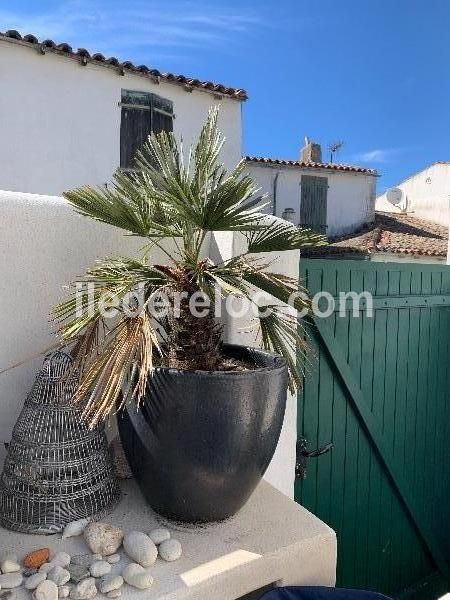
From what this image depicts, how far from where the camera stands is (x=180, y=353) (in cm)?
171

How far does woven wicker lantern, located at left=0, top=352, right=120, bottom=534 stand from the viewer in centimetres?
160

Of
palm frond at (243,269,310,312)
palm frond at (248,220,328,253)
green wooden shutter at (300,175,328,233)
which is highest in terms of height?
green wooden shutter at (300,175,328,233)

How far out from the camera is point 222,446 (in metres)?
1.53

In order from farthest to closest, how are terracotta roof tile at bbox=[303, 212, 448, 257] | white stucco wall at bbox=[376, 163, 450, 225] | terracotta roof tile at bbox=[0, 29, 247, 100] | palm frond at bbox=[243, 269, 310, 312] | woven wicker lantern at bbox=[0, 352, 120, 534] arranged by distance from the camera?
white stucco wall at bbox=[376, 163, 450, 225]
terracotta roof tile at bbox=[303, 212, 448, 257]
terracotta roof tile at bbox=[0, 29, 247, 100]
palm frond at bbox=[243, 269, 310, 312]
woven wicker lantern at bbox=[0, 352, 120, 534]

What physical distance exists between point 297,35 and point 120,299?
739cm

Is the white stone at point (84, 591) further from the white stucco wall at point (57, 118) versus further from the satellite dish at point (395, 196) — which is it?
the satellite dish at point (395, 196)

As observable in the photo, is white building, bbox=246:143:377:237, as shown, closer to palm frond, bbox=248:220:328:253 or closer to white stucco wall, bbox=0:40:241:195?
white stucco wall, bbox=0:40:241:195

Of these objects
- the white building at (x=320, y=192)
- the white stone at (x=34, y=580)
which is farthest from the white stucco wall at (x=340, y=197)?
the white stone at (x=34, y=580)

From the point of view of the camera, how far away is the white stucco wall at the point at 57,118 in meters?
8.43

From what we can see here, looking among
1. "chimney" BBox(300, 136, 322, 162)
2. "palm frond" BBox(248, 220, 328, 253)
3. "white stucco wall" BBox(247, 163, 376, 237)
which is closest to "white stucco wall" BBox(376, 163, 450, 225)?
"white stucco wall" BBox(247, 163, 376, 237)

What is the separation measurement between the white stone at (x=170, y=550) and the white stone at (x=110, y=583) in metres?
0.16

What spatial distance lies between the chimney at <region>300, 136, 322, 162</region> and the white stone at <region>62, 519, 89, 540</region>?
56.5 ft

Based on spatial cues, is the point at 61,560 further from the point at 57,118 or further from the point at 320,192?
the point at 320,192

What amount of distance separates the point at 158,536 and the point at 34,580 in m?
0.39
